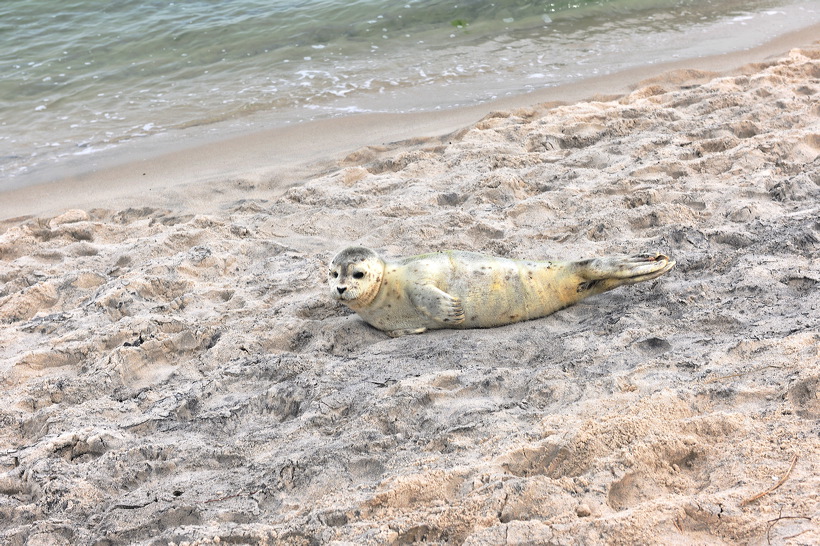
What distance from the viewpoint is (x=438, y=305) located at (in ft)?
11.2

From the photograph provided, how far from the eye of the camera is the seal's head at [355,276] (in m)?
3.41

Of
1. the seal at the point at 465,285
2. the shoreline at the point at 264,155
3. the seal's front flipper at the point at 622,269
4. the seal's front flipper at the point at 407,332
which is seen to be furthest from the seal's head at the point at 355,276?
the shoreline at the point at 264,155

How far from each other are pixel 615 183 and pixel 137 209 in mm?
3581

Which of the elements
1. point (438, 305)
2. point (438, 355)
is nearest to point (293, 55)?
point (438, 305)

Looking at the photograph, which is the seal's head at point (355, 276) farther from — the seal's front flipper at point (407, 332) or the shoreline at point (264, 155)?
the shoreline at point (264, 155)

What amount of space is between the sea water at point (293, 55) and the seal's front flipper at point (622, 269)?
4312 millimetres

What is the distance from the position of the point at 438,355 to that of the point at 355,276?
56 cm

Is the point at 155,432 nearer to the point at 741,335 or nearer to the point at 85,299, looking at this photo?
the point at 85,299

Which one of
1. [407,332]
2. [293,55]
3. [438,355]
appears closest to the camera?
[438,355]

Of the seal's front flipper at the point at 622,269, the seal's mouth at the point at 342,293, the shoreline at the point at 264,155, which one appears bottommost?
the shoreline at the point at 264,155

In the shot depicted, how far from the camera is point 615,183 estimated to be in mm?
4703

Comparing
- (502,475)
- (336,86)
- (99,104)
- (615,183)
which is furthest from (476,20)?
(502,475)

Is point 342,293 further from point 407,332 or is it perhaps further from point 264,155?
point 264,155

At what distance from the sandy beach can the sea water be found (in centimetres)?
183
